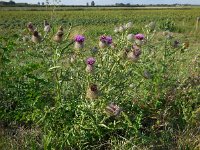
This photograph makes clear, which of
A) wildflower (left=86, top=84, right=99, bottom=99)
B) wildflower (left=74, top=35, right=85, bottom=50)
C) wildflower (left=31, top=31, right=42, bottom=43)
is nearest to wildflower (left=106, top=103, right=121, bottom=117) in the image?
wildflower (left=86, top=84, right=99, bottom=99)

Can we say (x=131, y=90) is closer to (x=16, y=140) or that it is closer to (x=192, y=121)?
(x=192, y=121)

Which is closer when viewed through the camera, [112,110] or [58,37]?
[112,110]

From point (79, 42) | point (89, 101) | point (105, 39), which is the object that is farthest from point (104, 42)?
point (89, 101)

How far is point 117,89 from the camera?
4.11m

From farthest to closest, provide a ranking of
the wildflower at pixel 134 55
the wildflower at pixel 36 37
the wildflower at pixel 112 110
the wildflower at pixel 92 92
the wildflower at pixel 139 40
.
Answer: the wildflower at pixel 139 40 < the wildflower at pixel 36 37 < the wildflower at pixel 134 55 < the wildflower at pixel 112 110 < the wildflower at pixel 92 92

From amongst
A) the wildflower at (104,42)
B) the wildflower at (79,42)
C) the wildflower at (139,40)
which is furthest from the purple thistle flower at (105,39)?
the wildflower at (139,40)

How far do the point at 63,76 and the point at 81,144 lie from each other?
694 millimetres

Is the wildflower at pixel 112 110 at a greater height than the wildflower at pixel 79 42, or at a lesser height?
lesser

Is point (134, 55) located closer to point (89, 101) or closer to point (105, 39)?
point (105, 39)

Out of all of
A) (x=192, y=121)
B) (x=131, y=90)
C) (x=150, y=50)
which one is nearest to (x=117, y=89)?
(x=131, y=90)

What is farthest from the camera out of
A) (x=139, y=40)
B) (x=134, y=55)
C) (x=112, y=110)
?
(x=139, y=40)

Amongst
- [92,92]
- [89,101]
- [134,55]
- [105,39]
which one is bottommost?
[89,101]

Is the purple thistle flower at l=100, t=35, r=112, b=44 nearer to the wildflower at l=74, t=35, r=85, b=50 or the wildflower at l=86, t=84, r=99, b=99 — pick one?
the wildflower at l=74, t=35, r=85, b=50

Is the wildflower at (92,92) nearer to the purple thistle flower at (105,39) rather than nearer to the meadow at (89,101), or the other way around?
the meadow at (89,101)
